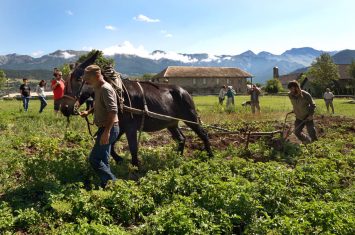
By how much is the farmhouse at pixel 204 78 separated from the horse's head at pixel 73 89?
79.1m

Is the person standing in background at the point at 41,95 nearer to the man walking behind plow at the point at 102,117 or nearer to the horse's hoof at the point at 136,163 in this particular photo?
the horse's hoof at the point at 136,163

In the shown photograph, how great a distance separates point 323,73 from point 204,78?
32.7m

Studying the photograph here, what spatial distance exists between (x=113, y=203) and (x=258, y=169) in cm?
286

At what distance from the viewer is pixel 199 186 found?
617 centimetres

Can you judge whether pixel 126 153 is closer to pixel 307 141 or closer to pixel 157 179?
pixel 157 179

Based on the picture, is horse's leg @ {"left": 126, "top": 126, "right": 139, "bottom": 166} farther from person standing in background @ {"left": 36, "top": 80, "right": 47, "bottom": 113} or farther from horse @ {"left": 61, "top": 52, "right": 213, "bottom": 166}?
person standing in background @ {"left": 36, "top": 80, "right": 47, "bottom": 113}

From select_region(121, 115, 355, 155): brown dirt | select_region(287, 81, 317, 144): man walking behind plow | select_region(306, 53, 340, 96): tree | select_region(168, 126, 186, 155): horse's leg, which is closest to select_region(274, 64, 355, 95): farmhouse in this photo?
select_region(306, 53, 340, 96): tree

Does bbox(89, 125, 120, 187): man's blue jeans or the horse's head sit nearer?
bbox(89, 125, 120, 187): man's blue jeans

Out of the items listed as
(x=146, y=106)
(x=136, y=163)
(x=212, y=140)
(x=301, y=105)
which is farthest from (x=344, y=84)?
(x=136, y=163)

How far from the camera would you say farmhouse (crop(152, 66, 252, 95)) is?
88.0 m

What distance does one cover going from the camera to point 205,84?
296 feet

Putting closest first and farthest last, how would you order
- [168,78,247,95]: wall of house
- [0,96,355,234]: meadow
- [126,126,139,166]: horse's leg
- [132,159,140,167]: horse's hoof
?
[0,96,355,234]: meadow < [126,126,139,166]: horse's leg < [132,159,140,167]: horse's hoof < [168,78,247,95]: wall of house

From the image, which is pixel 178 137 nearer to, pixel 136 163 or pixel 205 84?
pixel 136 163

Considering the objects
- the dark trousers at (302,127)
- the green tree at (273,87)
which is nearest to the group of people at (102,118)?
the dark trousers at (302,127)
